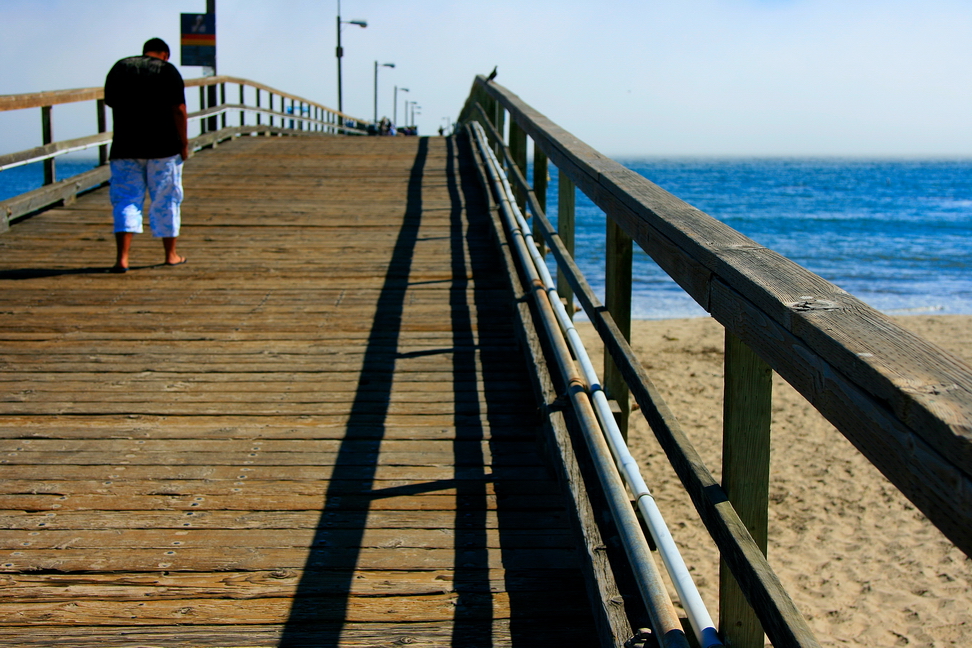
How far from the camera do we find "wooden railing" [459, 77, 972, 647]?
0.98 meters

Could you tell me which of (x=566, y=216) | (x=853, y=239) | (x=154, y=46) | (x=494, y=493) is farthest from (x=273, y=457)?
(x=853, y=239)

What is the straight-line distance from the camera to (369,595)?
2.48 m

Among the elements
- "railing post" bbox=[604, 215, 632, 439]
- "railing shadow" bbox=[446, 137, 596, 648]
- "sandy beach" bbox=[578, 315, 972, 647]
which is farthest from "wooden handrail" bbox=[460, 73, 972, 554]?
"sandy beach" bbox=[578, 315, 972, 647]

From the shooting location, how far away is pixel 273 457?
3334 mm

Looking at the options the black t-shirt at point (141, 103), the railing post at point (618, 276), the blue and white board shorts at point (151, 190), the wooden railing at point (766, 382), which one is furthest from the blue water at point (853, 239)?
the wooden railing at point (766, 382)

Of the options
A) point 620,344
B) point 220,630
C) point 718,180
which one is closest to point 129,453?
point 220,630

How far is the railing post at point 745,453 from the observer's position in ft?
5.50

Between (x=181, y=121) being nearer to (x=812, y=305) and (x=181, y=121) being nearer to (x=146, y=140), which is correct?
(x=146, y=140)

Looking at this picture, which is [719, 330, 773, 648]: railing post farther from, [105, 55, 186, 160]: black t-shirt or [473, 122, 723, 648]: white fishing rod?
[105, 55, 186, 160]: black t-shirt

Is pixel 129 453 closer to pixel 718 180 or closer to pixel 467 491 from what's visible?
pixel 467 491

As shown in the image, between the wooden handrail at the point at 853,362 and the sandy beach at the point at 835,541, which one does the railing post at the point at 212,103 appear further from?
the wooden handrail at the point at 853,362

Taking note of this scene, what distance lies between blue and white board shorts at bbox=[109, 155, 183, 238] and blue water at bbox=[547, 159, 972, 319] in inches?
560

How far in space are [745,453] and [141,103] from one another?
560cm

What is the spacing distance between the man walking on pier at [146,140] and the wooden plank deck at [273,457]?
33 cm
